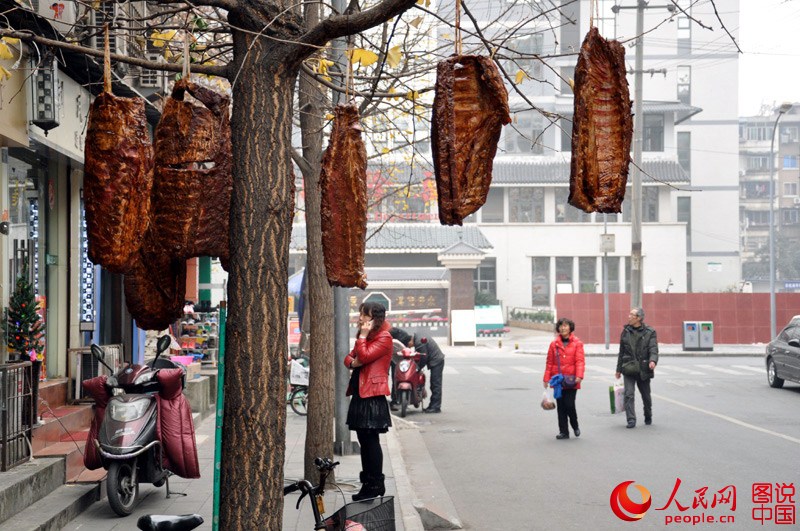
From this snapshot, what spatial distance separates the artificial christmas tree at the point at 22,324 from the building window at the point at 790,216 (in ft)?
292

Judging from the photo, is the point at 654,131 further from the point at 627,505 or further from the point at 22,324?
the point at 22,324

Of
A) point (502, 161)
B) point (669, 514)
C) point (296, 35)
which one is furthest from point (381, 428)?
point (502, 161)

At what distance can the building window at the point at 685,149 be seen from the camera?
2314 inches

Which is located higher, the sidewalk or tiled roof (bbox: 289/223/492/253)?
tiled roof (bbox: 289/223/492/253)

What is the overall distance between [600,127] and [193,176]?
2.06 m

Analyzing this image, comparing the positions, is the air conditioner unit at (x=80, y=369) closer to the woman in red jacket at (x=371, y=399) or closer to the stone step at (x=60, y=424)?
the stone step at (x=60, y=424)

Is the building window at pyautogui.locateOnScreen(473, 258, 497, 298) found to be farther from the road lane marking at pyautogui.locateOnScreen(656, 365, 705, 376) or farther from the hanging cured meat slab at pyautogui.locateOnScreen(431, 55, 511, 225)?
the hanging cured meat slab at pyautogui.locateOnScreen(431, 55, 511, 225)

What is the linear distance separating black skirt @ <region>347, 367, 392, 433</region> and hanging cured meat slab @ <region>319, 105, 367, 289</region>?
14.8 ft

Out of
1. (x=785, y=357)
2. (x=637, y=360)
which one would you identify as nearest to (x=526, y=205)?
(x=785, y=357)

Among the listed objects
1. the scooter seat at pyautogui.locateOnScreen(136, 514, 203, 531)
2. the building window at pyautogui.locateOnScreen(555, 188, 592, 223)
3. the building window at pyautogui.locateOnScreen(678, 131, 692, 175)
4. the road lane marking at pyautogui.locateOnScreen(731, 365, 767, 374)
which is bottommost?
the road lane marking at pyautogui.locateOnScreen(731, 365, 767, 374)

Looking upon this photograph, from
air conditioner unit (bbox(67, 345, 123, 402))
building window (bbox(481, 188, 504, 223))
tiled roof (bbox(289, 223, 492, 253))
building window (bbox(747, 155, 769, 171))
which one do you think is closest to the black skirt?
air conditioner unit (bbox(67, 345, 123, 402))

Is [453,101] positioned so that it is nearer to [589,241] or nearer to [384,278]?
[384,278]

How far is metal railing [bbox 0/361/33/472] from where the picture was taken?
28.3 ft

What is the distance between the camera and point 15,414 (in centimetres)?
891
